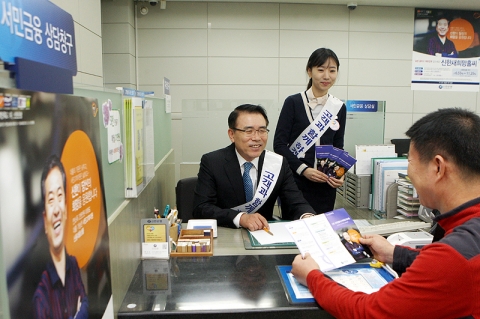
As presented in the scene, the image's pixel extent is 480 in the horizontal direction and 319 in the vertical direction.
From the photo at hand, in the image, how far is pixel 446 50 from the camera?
474 cm

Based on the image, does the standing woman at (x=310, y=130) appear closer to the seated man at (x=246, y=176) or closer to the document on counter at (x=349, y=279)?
the seated man at (x=246, y=176)

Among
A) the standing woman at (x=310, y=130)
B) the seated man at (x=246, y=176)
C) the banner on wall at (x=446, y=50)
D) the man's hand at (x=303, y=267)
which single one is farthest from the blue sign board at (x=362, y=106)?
the man's hand at (x=303, y=267)

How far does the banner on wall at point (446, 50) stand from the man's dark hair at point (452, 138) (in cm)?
422

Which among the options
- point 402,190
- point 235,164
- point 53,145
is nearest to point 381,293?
point 53,145

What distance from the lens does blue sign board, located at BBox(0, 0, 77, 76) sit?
1.65 ft

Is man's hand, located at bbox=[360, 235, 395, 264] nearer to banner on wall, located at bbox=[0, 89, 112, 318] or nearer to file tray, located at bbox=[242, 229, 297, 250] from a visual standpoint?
file tray, located at bbox=[242, 229, 297, 250]

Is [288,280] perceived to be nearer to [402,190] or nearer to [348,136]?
[402,190]

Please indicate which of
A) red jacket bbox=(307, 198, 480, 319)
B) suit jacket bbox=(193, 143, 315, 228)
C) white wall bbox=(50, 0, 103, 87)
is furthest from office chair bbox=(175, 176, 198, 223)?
red jacket bbox=(307, 198, 480, 319)

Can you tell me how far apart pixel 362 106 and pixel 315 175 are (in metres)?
2.29

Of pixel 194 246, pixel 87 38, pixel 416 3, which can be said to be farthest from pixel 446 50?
pixel 194 246

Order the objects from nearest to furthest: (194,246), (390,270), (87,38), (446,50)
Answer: (390,270), (194,246), (87,38), (446,50)

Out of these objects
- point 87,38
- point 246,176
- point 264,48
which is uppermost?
point 264,48

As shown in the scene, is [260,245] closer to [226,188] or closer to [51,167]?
[226,188]

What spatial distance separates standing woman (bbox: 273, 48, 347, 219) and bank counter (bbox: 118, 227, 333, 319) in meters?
0.96
